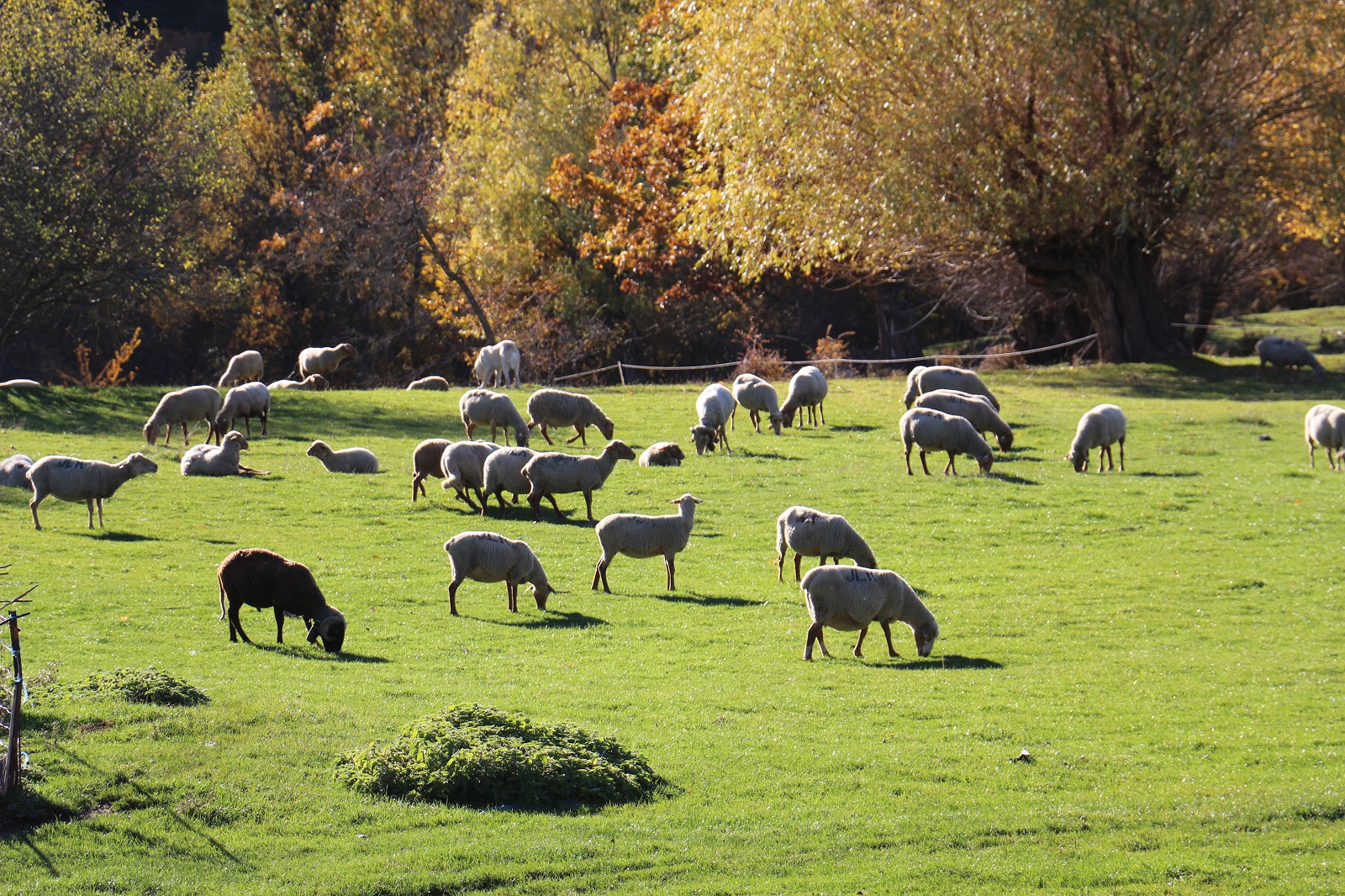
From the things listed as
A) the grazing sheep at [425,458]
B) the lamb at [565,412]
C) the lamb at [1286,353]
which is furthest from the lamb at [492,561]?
the lamb at [1286,353]

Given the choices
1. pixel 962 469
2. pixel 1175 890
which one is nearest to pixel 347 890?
pixel 1175 890

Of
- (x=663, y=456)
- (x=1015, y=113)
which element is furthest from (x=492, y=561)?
(x=1015, y=113)

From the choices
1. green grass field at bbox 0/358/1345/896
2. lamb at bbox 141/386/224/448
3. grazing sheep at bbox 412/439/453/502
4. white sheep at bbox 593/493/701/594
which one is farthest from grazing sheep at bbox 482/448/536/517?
lamb at bbox 141/386/224/448

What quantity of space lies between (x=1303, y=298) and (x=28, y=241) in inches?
2158

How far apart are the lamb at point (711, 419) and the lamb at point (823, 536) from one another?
400 inches

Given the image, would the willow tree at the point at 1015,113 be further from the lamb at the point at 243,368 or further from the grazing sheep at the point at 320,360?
the lamb at the point at 243,368

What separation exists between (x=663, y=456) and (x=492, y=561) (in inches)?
420

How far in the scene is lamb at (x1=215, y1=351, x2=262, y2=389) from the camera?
125 ft

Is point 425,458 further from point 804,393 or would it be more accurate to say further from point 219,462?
point 804,393

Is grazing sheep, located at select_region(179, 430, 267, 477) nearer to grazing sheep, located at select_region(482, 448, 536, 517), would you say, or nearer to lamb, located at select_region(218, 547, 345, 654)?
grazing sheep, located at select_region(482, 448, 536, 517)

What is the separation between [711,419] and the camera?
1115 inches

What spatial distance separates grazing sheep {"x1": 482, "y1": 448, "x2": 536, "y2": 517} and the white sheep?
4324 millimetres

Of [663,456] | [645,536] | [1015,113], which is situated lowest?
[645,536]

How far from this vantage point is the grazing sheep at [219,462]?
84.8 ft
